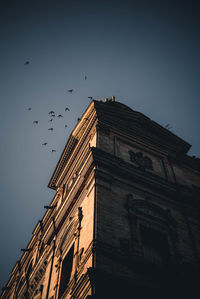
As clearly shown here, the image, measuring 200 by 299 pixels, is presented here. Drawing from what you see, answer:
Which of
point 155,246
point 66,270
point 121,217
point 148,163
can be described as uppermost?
point 148,163

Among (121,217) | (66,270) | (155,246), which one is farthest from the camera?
(66,270)

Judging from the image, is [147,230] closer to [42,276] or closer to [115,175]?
[115,175]

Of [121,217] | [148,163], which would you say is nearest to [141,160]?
[148,163]

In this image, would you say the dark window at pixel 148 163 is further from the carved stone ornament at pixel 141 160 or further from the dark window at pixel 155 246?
the dark window at pixel 155 246

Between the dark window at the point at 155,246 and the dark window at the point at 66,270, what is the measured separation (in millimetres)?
3449

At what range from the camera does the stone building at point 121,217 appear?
1122cm

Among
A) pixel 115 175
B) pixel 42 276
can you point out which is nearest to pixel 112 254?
pixel 115 175

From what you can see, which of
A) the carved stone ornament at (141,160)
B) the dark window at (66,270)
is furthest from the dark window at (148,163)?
the dark window at (66,270)


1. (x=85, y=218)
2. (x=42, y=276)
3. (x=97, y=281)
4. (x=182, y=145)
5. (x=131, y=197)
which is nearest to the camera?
(x=97, y=281)

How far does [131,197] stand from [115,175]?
4.85ft

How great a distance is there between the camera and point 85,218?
13781 mm

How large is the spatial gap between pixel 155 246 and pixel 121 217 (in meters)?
2.08

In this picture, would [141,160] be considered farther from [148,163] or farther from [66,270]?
[66,270]

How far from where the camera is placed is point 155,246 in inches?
553
